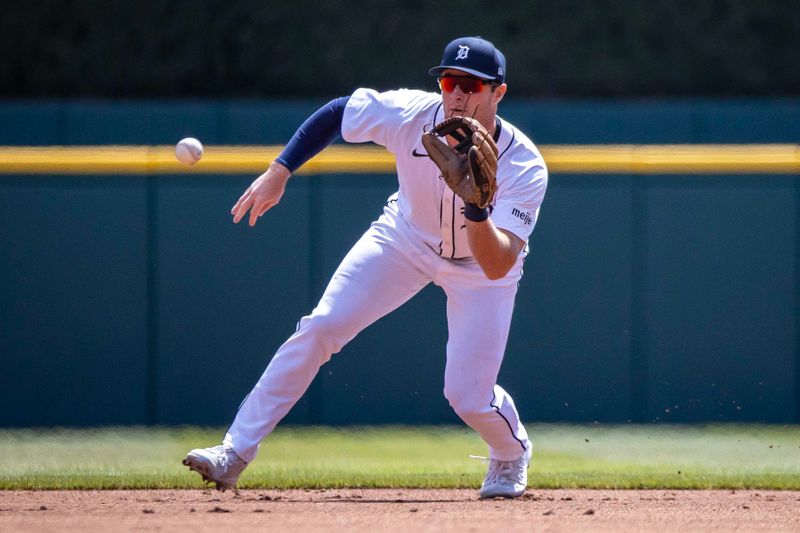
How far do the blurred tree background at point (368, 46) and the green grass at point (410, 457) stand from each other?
3374mm

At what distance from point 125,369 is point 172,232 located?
0.68 m

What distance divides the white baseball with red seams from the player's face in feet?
0.33

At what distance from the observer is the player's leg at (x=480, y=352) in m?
4.35

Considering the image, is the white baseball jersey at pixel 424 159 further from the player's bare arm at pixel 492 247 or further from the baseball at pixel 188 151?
the baseball at pixel 188 151

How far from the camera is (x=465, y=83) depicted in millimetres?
4242

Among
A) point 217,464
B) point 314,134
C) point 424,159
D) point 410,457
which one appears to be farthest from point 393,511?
point 410,457

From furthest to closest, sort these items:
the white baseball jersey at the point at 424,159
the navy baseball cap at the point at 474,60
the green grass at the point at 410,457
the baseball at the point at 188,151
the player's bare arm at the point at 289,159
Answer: the baseball at the point at 188,151 < the green grass at the point at 410,457 < the player's bare arm at the point at 289,159 < the white baseball jersey at the point at 424,159 < the navy baseball cap at the point at 474,60

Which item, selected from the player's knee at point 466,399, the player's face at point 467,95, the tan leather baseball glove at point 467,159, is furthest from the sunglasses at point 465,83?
the player's knee at point 466,399

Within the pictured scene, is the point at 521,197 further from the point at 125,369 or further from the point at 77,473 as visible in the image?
the point at 125,369

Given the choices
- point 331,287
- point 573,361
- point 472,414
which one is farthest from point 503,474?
point 573,361

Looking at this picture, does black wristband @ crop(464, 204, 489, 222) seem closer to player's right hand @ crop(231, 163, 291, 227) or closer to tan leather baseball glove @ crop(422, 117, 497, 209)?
tan leather baseball glove @ crop(422, 117, 497, 209)

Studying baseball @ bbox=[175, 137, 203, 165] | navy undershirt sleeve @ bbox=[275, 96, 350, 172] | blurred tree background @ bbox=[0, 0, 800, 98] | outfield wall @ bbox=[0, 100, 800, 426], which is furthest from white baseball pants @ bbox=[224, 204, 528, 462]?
blurred tree background @ bbox=[0, 0, 800, 98]

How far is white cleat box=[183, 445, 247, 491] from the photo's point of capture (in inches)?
167

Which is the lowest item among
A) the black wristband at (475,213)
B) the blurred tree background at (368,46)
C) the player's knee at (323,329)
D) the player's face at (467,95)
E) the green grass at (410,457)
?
the green grass at (410,457)
